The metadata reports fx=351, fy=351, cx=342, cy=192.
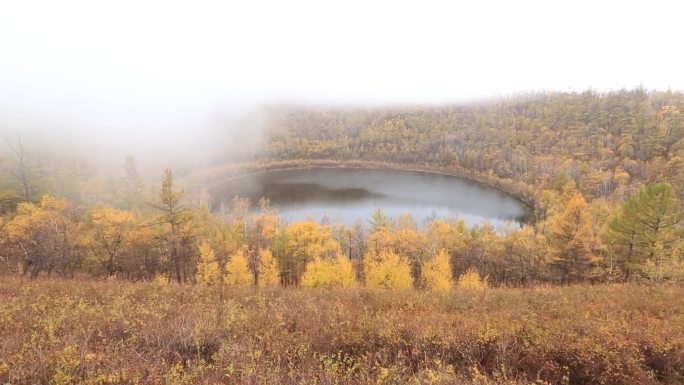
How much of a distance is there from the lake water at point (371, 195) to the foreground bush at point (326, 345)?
7256 cm

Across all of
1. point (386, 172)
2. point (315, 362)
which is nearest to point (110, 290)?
point (315, 362)

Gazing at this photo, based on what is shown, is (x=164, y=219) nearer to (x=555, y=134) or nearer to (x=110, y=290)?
(x=110, y=290)

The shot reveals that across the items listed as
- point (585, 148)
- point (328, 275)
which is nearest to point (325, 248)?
point (328, 275)

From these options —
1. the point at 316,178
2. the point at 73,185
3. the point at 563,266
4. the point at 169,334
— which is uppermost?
the point at 169,334

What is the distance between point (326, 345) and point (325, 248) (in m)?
35.8

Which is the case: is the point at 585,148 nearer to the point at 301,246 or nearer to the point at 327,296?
the point at 301,246

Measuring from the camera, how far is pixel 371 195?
397ft

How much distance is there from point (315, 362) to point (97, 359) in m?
3.60

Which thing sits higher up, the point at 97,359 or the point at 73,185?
Result: the point at 97,359

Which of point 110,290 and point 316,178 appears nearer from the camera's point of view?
point 110,290

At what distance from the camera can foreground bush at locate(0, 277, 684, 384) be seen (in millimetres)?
5473

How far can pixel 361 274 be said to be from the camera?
41.2 m

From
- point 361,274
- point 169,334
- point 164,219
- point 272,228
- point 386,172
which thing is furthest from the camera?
point 386,172

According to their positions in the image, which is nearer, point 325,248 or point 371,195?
point 325,248
